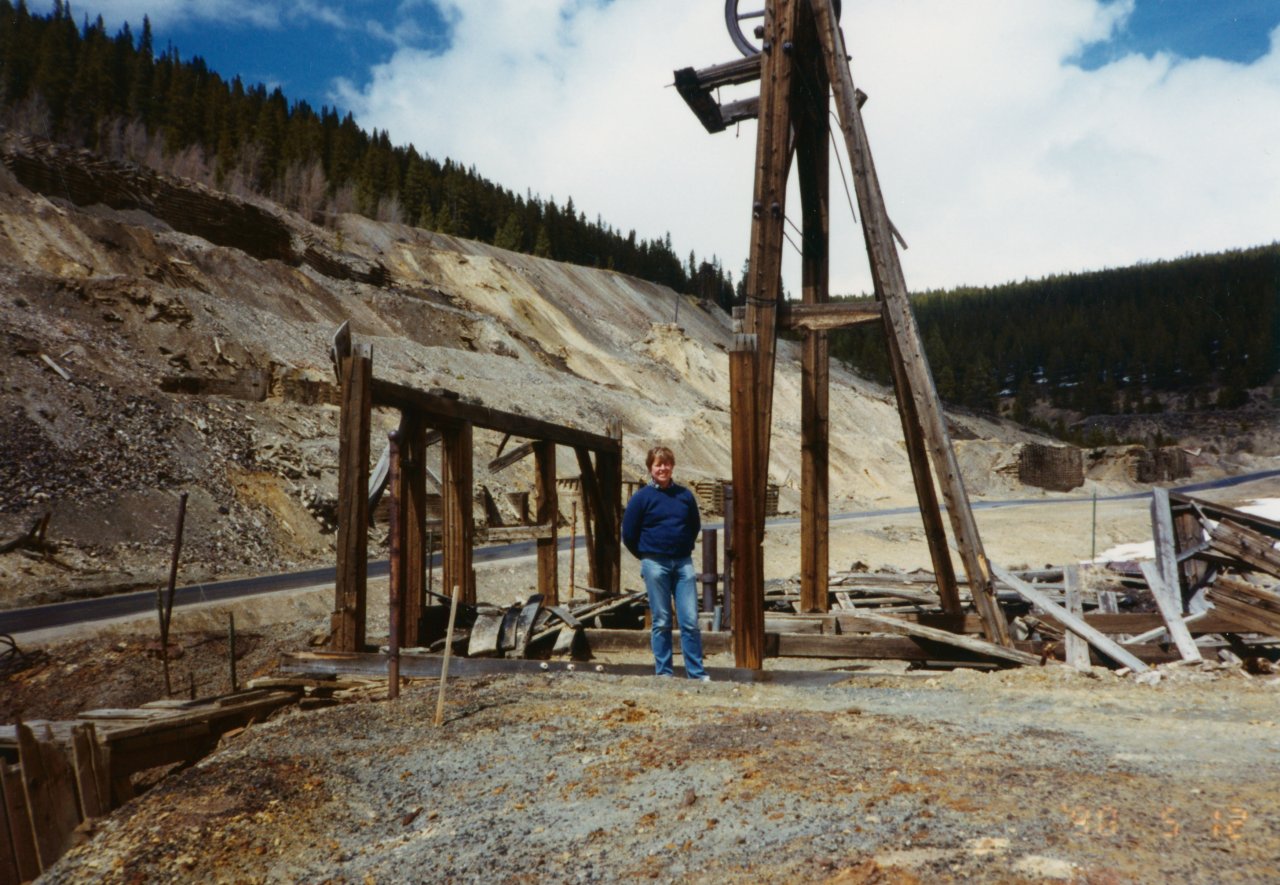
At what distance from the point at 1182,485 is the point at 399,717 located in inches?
2216

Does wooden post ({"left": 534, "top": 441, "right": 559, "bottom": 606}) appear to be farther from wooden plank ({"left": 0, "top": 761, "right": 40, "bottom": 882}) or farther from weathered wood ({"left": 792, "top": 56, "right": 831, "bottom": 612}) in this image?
wooden plank ({"left": 0, "top": 761, "right": 40, "bottom": 882})

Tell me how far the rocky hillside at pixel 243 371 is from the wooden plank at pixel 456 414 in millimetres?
9555

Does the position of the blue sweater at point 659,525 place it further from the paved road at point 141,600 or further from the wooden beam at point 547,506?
the paved road at point 141,600

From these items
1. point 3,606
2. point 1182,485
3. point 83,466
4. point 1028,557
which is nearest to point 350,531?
point 3,606

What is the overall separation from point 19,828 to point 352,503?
2.73 metres

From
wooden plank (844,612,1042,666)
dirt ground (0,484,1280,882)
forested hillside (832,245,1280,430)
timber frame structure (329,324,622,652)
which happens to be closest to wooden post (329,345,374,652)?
timber frame structure (329,324,622,652)

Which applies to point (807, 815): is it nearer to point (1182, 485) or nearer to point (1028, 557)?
point (1028, 557)

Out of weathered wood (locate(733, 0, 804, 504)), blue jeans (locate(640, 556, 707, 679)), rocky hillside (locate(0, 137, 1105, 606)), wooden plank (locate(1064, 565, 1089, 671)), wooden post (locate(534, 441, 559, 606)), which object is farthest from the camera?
rocky hillside (locate(0, 137, 1105, 606))

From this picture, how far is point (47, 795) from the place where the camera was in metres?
4.23

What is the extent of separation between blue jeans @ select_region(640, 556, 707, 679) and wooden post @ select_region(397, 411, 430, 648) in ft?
6.58

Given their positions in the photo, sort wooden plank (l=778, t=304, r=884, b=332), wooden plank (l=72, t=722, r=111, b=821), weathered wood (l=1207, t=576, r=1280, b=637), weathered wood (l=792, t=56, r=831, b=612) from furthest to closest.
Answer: weathered wood (l=792, t=56, r=831, b=612), wooden plank (l=778, t=304, r=884, b=332), weathered wood (l=1207, t=576, r=1280, b=637), wooden plank (l=72, t=722, r=111, b=821)

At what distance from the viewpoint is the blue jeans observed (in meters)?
6.09

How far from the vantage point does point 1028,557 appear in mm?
23719

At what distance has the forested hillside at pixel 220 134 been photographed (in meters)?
57.0
